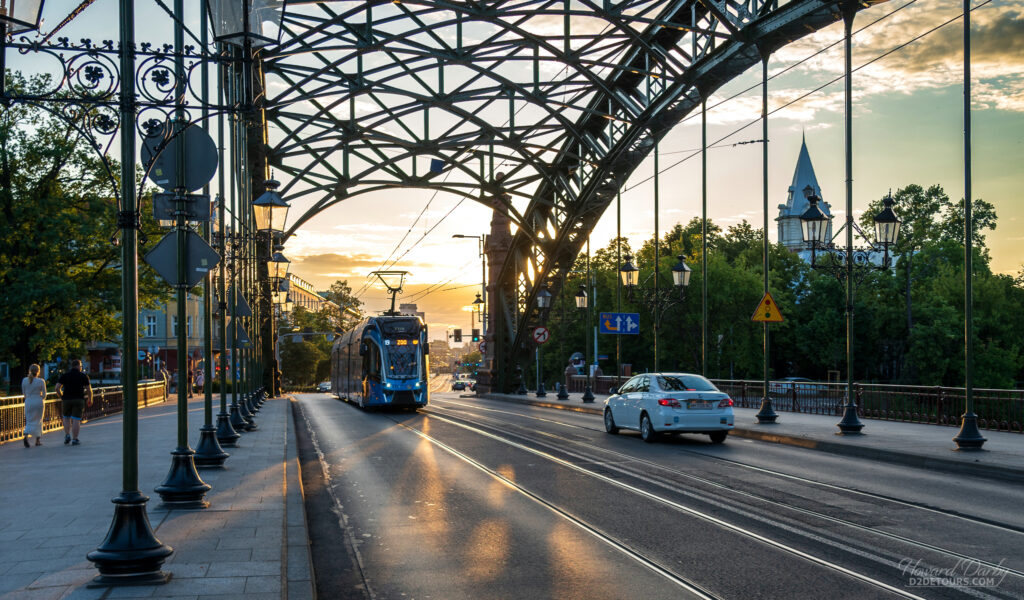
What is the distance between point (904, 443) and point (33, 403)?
706 inches

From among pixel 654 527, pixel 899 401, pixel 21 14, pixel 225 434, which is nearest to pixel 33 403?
pixel 225 434

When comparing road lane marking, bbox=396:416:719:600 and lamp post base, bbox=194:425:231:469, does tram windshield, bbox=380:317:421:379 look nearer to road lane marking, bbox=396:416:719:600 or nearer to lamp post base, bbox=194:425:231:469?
road lane marking, bbox=396:416:719:600

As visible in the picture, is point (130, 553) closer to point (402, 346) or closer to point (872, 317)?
point (402, 346)

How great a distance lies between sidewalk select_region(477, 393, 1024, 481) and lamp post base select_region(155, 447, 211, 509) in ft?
37.3

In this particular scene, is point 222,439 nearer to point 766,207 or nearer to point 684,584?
point 684,584

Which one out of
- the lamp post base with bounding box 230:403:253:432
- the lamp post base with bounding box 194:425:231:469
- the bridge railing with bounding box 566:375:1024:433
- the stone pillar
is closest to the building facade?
the stone pillar

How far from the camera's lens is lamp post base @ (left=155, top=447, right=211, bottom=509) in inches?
408

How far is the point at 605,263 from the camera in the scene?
10194 centimetres

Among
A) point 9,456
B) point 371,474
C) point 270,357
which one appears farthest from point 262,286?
point 371,474

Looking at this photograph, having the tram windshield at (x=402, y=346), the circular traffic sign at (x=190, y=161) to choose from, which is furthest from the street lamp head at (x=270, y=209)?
the circular traffic sign at (x=190, y=161)

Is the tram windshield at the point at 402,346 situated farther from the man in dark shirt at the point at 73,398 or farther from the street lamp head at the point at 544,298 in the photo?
the man in dark shirt at the point at 73,398

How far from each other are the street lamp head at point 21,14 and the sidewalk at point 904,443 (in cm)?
1372

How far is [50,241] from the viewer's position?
3938cm

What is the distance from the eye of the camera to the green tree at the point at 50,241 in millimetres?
37844
